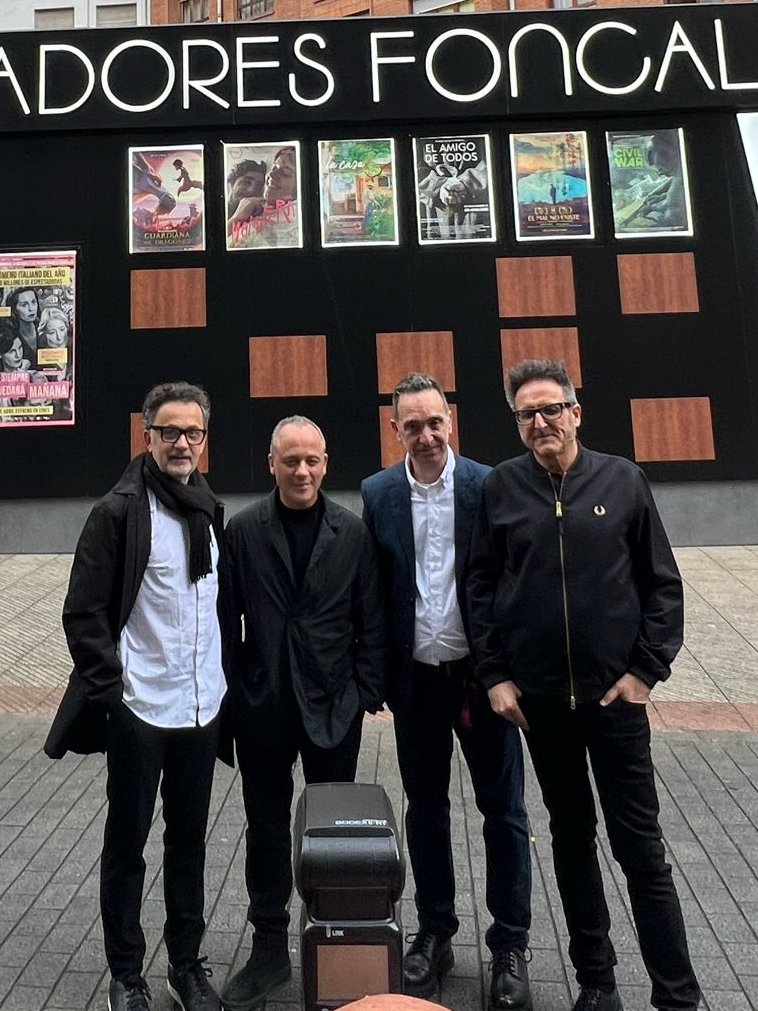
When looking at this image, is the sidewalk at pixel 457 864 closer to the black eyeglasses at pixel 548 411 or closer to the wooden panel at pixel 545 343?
the black eyeglasses at pixel 548 411

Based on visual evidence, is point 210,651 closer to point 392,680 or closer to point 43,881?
point 392,680

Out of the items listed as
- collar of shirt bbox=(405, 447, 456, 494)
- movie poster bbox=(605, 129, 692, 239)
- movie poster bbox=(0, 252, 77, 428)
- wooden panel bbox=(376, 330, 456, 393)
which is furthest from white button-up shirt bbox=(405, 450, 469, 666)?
movie poster bbox=(605, 129, 692, 239)

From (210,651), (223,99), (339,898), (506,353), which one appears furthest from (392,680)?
(223,99)

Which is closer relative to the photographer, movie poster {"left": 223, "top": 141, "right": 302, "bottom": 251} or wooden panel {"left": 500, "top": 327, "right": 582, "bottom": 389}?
wooden panel {"left": 500, "top": 327, "right": 582, "bottom": 389}

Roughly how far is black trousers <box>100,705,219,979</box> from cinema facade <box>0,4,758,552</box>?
8.81m

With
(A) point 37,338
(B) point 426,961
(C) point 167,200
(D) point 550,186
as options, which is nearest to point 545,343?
(D) point 550,186

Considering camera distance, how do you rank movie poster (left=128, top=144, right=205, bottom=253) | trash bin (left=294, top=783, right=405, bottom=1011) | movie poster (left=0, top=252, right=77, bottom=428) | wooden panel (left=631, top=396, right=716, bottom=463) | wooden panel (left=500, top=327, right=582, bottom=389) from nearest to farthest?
1. trash bin (left=294, top=783, right=405, bottom=1011)
2. wooden panel (left=631, top=396, right=716, bottom=463)
3. wooden panel (left=500, top=327, right=582, bottom=389)
4. movie poster (left=0, top=252, right=77, bottom=428)
5. movie poster (left=128, top=144, right=205, bottom=253)

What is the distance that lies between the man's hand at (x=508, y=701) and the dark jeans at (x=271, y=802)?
55cm

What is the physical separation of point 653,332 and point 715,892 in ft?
30.9

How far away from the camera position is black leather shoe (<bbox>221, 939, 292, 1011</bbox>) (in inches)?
103

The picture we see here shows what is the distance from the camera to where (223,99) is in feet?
38.0

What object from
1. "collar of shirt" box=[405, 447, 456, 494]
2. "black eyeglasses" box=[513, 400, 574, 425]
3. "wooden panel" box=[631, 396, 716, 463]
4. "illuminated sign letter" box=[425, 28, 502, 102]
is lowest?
"collar of shirt" box=[405, 447, 456, 494]

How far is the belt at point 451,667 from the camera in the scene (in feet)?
9.20

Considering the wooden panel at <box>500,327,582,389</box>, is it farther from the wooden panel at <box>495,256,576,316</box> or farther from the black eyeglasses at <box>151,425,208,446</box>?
the black eyeglasses at <box>151,425,208,446</box>
